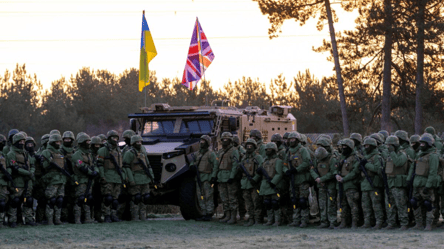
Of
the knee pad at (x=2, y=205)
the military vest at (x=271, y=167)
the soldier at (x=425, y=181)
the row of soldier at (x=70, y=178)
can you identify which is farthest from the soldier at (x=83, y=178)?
the soldier at (x=425, y=181)

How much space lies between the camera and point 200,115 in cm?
1521

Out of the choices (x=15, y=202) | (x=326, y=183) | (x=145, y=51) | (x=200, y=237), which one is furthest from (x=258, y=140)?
(x=145, y=51)

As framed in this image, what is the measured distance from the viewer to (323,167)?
12.7 meters

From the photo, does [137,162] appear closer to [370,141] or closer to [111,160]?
[111,160]

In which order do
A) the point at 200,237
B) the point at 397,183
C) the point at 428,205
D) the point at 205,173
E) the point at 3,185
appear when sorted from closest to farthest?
1. the point at 200,237
2. the point at 428,205
3. the point at 397,183
4. the point at 3,185
5. the point at 205,173

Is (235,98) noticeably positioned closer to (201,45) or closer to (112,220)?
(201,45)

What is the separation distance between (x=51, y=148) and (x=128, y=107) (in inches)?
1748

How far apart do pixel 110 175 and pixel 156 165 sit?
→ 3.69 ft

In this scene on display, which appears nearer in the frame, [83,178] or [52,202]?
[52,202]

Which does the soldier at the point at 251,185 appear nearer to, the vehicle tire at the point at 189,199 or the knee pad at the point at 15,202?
the vehicle tire at the point at 189,199

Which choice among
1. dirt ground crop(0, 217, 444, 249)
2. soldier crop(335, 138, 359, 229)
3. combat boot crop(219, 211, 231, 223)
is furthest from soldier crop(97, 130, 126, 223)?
soldier crop(335, 138, 359, 229)

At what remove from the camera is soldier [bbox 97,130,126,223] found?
43.5ft

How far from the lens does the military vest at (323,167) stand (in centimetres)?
1270

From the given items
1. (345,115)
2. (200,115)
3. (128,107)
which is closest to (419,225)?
(200,115)
